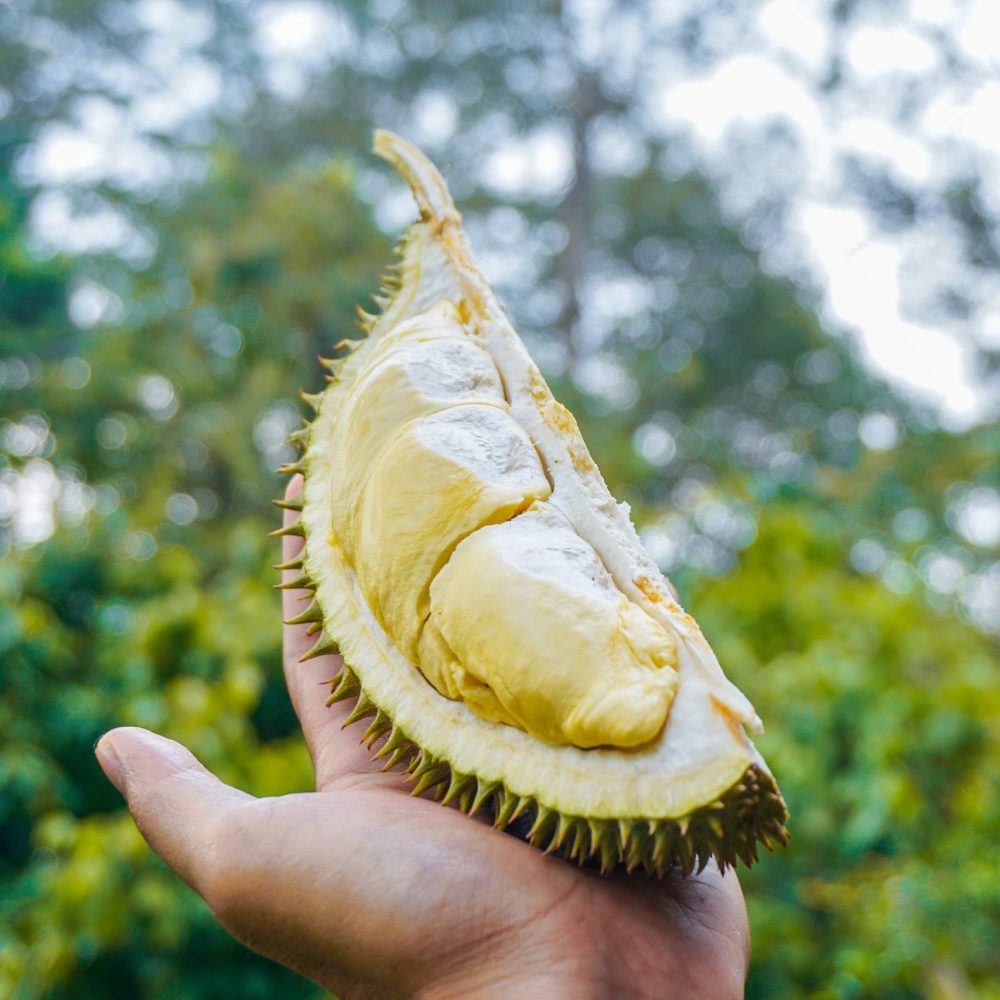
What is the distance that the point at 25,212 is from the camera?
852 centimetres

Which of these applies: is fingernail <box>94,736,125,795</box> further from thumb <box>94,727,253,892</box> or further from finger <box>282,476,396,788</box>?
finger <box>282,476,396,788</box>

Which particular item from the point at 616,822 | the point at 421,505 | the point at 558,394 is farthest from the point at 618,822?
the point at 558,394

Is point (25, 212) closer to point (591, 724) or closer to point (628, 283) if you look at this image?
point (628, 283)

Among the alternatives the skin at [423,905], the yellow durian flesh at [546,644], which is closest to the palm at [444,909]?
the skin at [423,905]

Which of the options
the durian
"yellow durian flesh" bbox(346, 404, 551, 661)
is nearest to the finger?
the durian

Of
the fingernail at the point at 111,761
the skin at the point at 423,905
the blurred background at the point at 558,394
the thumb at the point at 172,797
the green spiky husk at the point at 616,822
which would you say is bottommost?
the blurred background at the point at 558,394

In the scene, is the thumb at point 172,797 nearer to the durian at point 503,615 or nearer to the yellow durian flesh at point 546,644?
the durian at point 503,615

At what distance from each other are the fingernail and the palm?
0.73 ft

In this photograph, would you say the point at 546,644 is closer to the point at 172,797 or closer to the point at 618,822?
the point at 618,822

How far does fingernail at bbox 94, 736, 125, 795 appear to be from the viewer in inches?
47.4

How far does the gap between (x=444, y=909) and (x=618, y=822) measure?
22cm

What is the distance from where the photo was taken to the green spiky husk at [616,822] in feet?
3.08

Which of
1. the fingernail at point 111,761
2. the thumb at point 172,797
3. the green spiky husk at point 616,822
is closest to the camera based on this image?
the green spiky husk at point 616,822

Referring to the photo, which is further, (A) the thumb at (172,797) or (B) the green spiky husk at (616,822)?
(A) the thumb at (172,797)
